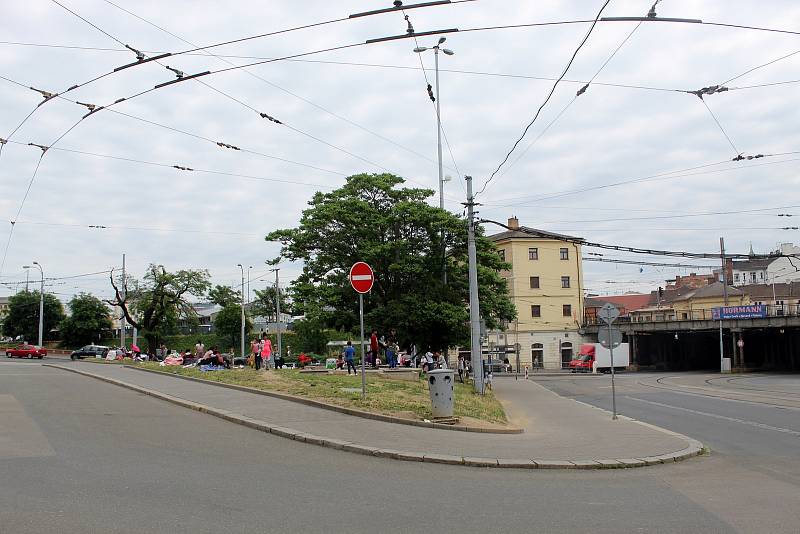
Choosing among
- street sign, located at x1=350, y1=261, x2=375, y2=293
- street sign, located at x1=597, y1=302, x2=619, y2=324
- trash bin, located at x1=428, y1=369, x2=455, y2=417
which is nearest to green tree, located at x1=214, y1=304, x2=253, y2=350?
street sign, located at x1=597, y1=302, x2=619, y2=324

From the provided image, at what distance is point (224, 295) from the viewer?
7550 cm

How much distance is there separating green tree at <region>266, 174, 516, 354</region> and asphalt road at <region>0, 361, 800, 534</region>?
20.3 m

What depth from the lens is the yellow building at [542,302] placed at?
70.4 meters

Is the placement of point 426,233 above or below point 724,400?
above

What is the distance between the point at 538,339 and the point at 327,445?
203ft

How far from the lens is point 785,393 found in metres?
30.3

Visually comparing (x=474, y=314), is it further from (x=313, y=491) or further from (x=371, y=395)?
(x=313, y=491)

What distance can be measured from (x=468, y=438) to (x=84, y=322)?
7775 centimetres

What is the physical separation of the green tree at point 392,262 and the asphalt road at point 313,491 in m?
20.3

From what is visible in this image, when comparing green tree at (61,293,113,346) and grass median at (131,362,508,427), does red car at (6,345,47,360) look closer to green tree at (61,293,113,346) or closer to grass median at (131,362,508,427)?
green tree at (61,293,113,346)

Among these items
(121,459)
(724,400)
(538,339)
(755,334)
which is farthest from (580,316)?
(121,459)

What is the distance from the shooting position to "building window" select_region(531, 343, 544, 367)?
70438 mm

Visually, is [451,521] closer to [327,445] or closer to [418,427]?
[327,445]

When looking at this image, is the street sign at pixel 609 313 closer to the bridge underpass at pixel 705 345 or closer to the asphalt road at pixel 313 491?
the asphalt road at pixel 313 491
